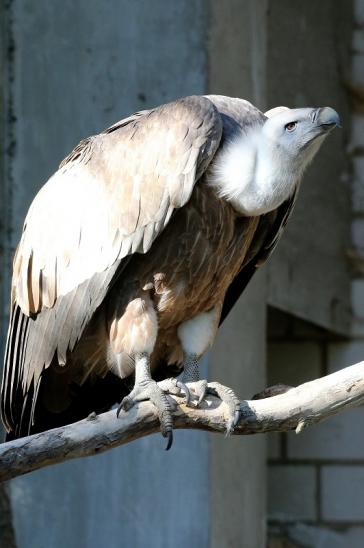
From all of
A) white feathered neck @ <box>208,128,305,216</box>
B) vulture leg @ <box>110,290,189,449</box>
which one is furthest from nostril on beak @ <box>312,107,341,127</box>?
vulture leg @ <box>110,290,189,449</box>

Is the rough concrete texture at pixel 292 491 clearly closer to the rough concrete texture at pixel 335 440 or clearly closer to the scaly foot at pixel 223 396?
the rough concrete texture at pixel 335 440

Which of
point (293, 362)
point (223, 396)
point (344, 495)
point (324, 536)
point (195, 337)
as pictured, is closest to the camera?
point (223, 396)

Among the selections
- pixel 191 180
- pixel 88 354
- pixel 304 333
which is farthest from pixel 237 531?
pixel 191 180

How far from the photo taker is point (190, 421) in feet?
15.2

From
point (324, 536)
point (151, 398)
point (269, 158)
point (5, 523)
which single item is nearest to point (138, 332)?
point (151, 398)

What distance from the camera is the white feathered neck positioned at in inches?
191

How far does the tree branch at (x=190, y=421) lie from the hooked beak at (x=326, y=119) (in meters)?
0.84

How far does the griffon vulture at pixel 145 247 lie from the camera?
4.88 metres

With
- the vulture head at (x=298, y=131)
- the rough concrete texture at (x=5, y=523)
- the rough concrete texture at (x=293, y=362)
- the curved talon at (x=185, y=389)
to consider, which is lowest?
the rough concrete texture at (x=5, y=523)

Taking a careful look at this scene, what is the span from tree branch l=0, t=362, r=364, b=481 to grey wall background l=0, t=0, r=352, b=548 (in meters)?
2.81

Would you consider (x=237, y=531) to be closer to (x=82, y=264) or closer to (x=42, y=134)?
(x=42, y=134)

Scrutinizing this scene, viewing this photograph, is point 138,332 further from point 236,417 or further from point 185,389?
point 236,417

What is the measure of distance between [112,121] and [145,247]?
285 centimetres

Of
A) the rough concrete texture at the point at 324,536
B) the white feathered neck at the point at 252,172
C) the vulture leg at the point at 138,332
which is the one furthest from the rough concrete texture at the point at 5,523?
→ the rough concrete texture at the point at 324,536
